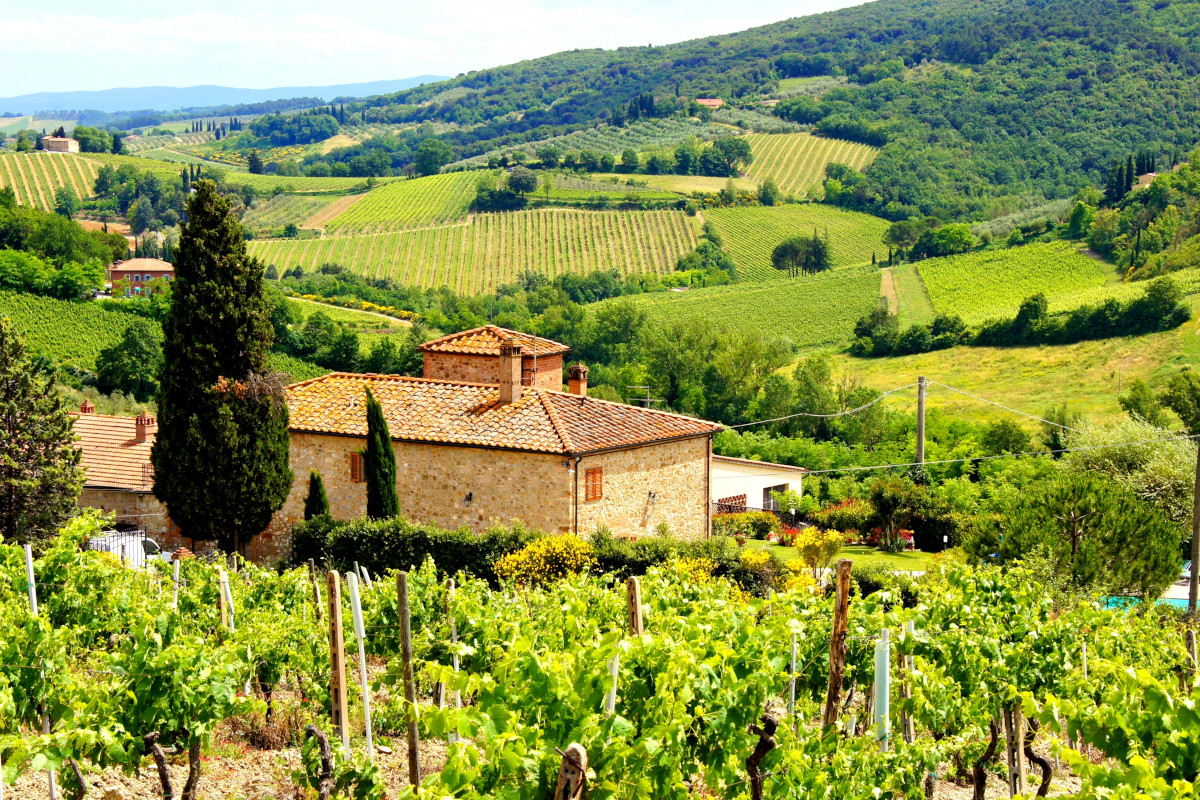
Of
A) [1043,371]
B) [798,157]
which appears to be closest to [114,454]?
[1043,371]

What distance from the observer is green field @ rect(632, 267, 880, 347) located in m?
69.4

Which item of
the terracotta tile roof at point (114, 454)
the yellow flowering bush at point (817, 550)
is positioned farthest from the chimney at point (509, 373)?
the terracotta tile roof at point (114, 454)

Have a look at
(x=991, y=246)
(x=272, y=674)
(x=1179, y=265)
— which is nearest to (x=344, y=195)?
(x=991, y=246)

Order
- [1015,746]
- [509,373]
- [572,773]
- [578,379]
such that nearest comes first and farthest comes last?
[572,773] → [1015,746] → [509,373] → [578,379]

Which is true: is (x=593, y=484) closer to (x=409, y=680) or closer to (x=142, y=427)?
(x=409, y=680)

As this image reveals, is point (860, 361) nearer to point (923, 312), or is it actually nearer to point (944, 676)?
point (923, 312)

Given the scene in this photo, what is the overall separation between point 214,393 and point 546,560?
6.34 meters

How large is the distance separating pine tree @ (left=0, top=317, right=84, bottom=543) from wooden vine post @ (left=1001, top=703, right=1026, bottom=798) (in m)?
14.1

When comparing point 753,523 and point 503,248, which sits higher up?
point 503,248

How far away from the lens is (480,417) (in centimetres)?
2019

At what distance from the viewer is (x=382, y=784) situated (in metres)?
6.98

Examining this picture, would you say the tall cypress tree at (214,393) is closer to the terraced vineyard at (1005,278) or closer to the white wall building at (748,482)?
the white wall building at (748,482)

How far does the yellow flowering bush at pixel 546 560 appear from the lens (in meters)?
17.0

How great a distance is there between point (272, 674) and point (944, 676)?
5.62 m
